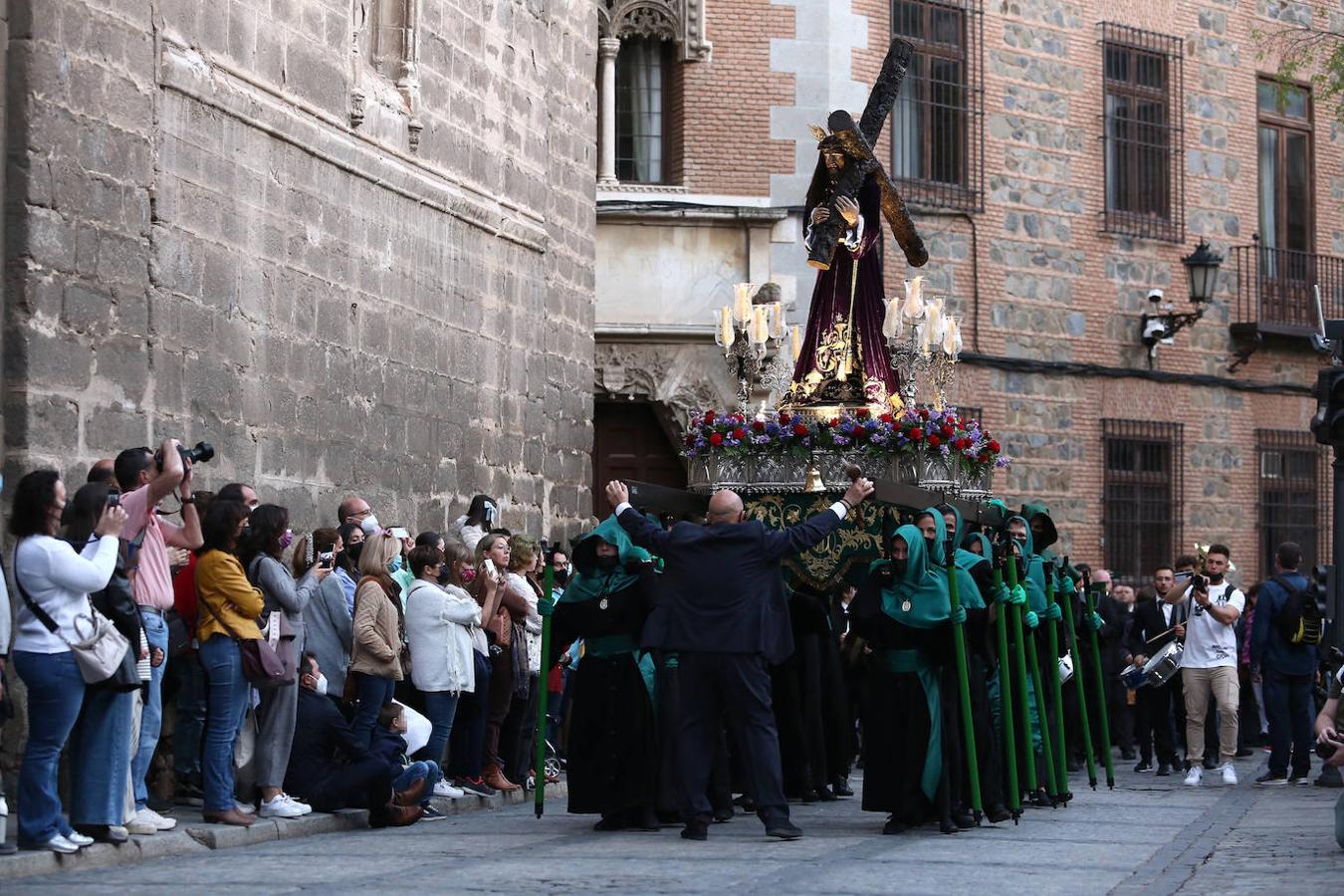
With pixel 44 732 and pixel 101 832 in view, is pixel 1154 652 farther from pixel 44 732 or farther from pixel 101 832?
pixel 44 732

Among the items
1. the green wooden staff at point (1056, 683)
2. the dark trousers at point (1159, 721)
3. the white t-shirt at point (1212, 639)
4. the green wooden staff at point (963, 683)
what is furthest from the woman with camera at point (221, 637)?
the dark trousers at point (1159, 721)

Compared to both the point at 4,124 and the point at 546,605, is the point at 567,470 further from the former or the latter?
the point at 4,124

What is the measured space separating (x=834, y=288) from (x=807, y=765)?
16.1 ft

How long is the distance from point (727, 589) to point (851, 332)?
6.20 m

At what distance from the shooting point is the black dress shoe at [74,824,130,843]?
11.0 metres

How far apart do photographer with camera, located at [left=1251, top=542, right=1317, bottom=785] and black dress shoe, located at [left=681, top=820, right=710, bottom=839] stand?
6.85 metres

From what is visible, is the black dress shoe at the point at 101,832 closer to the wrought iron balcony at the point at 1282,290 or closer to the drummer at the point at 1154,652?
the drummer at the point at 1154,652

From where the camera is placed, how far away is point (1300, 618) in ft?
58.2

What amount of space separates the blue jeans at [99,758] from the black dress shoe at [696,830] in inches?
118

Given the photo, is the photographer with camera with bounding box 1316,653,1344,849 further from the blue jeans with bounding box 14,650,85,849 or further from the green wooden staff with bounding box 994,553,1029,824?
the blue jeans with bounding box 14,650,85,849

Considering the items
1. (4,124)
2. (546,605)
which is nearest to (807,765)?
(546,605)

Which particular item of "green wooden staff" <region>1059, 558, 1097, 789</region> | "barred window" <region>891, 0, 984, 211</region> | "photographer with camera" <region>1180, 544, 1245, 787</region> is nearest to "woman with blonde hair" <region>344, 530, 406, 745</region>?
"green wooden staff" <region>1059, 558, 1097, 789</region>

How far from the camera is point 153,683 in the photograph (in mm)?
11766

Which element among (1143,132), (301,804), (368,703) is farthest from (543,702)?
(1143,132)
